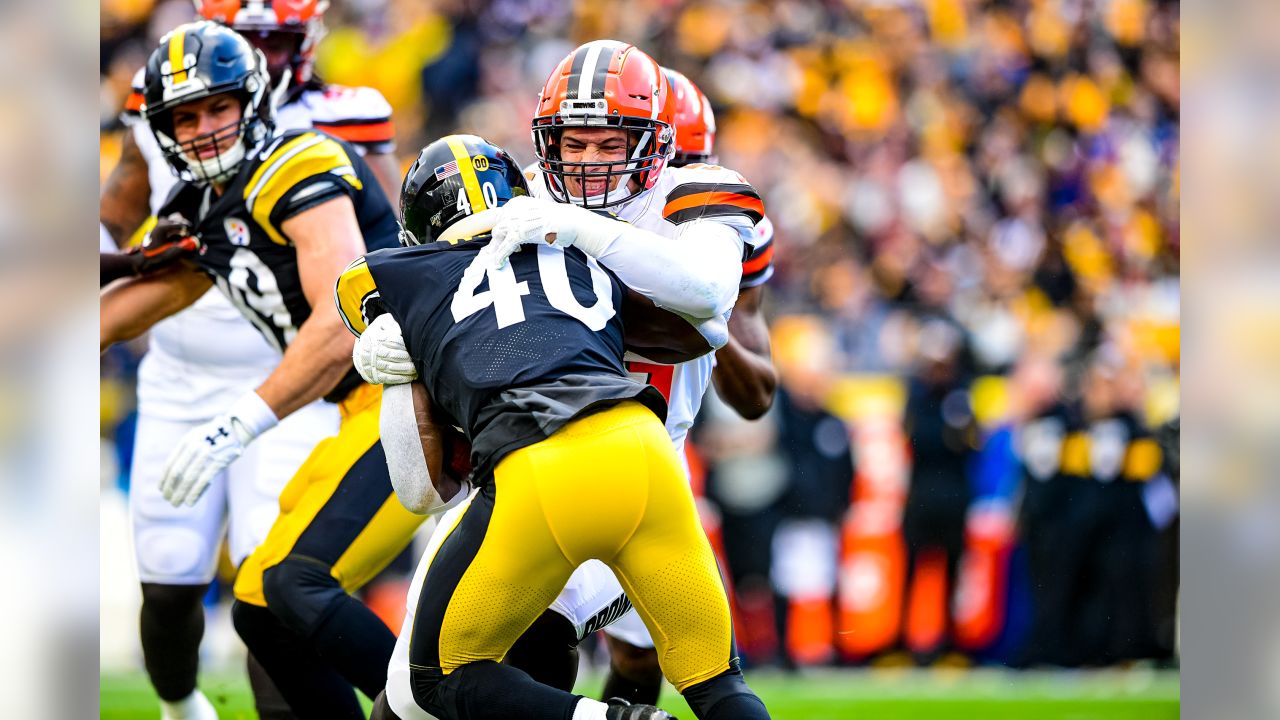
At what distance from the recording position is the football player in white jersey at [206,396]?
4.12 metres

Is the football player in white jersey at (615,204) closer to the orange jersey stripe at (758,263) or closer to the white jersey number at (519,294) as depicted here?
the white jersey number at (519,294)

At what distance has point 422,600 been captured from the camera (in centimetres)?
276

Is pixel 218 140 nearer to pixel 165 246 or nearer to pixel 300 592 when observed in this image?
pixel 165 246

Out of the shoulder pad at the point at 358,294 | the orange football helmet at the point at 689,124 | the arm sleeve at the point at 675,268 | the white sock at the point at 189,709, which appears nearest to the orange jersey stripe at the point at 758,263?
the orange football helmet at the point at 689,124

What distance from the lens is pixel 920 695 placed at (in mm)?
6289

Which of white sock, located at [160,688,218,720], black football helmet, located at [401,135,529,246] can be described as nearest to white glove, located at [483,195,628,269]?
black football helmet, located at [401,135,529,246]

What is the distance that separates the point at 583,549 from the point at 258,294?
1562mm

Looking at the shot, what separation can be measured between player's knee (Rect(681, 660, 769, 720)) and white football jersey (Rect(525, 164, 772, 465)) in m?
0.72

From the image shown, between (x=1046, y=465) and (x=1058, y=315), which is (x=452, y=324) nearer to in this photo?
(x=1046, y=465)

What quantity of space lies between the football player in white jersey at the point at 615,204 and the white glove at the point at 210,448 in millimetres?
790

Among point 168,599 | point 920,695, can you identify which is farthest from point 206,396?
point 920,695

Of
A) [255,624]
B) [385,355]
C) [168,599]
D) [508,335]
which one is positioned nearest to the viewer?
[508,335]
